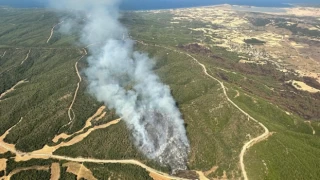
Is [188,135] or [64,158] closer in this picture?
[64,158]

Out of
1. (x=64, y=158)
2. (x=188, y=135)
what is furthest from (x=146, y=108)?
(x=64, y=158)

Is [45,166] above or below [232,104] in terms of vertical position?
below

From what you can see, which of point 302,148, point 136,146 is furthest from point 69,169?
point 302,148

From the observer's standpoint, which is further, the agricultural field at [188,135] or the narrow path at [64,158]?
the narrow path at [64,158]

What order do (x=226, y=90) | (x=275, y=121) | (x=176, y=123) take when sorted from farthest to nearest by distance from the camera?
(x=226, y=90) → (x=275, y=121) → (x=176, y=123)

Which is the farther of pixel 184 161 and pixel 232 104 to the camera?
pixel 232 104

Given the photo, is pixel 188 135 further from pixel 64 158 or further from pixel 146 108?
pixel 64 158

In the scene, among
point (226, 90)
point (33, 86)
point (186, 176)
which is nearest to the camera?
point (186, 176)

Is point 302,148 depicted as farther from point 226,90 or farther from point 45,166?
point 45,166

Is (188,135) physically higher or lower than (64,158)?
higher

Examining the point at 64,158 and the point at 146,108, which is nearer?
the point at 64,158

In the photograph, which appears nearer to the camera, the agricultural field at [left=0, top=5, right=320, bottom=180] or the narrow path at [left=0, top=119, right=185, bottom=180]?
the agricultural field at [left=0, top=5, right=320, bottom=180]
